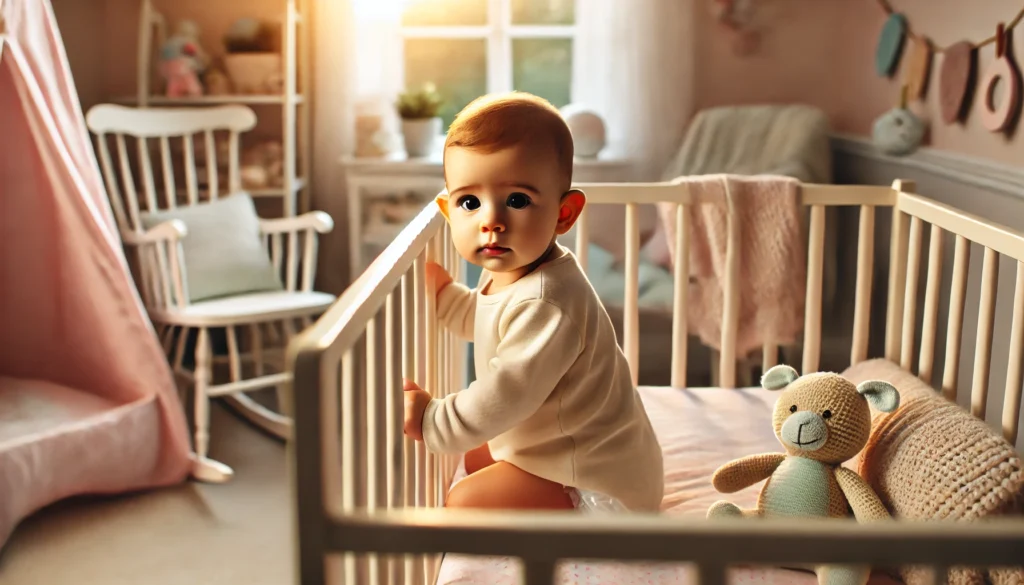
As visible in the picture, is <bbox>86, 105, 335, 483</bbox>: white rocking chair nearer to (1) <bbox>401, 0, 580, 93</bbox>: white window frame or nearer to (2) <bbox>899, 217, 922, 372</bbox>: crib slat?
(1) <bbox>401, 0, 580, 93</bbox>: white window frame

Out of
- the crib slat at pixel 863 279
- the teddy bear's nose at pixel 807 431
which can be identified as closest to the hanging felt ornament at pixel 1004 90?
the crib slat at pixel 863 279

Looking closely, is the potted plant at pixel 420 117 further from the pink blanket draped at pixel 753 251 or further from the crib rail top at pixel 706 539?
the crib rail top at pixel 706 539

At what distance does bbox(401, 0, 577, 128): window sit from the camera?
3.21m

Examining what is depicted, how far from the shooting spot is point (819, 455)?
1252 millimetres

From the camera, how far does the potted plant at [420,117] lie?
3027mm

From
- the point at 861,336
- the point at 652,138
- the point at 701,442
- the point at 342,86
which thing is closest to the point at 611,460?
the point at 701,442

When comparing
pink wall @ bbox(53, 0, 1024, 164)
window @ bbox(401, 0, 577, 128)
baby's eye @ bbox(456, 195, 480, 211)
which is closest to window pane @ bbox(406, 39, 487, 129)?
window @ bbox(401, 0, 577, 128)

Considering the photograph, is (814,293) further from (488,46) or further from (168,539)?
(488,46)

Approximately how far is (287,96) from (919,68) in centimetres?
175

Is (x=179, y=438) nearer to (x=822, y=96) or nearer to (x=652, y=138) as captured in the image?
(x=652, y=138)

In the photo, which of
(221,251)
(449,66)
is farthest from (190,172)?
(449,66)

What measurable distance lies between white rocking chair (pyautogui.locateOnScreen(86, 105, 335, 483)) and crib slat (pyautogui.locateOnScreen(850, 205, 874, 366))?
1325mm

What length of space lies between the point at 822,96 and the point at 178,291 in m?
2.02

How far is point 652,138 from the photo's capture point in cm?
304
